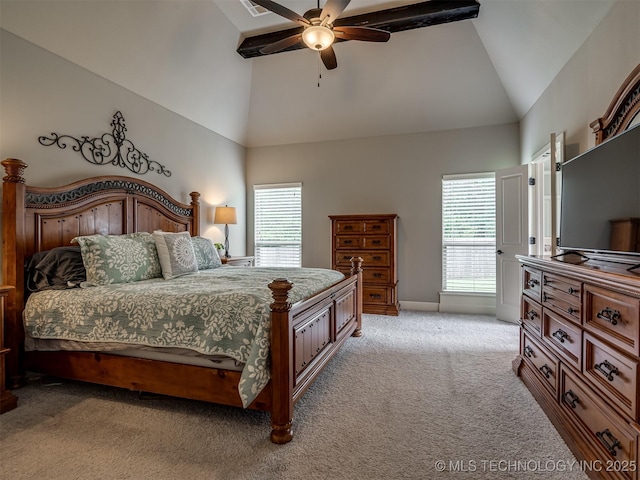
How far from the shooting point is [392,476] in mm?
1572

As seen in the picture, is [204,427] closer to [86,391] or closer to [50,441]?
[50,441]

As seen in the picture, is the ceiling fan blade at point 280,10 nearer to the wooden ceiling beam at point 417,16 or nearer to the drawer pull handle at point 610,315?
the wooden ceiling beam at point 417,16

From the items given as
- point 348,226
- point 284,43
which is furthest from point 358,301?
point 284,43

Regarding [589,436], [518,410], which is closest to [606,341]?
[589,436]

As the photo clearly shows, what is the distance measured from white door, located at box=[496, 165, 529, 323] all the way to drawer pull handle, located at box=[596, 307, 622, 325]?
2.85 m

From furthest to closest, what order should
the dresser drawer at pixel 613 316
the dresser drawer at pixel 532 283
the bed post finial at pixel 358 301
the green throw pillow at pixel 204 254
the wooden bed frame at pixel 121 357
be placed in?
the bed post finial at pixel 358 301
the green throw pillow at pixel 204 254
the dresser drawer at pixel 532 283
the wooden bed frame at pixel 121 357
the dresser drawer at pixel 613 316

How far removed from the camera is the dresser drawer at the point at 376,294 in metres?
4.71

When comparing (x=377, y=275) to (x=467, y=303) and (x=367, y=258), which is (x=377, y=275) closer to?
(x=367, y=258)

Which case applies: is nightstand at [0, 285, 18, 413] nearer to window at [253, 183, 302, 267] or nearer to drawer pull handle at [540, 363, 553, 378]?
drawer pull handle at [540, 363, 553, 378]

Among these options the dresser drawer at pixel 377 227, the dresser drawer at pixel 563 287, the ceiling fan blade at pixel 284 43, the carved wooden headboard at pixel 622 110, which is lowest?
the dresser drawer at pixel 563 287

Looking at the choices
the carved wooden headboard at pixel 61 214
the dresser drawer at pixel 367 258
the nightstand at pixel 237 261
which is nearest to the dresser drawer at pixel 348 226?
the dresser drawer at pixel 367 258

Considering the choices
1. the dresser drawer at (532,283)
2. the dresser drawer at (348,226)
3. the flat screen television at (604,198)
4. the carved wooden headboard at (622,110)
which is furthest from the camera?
the dresser drawer at (348,226)

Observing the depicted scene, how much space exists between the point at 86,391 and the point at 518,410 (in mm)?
3128

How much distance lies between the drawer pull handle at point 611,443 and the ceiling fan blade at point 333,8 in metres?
2.97
